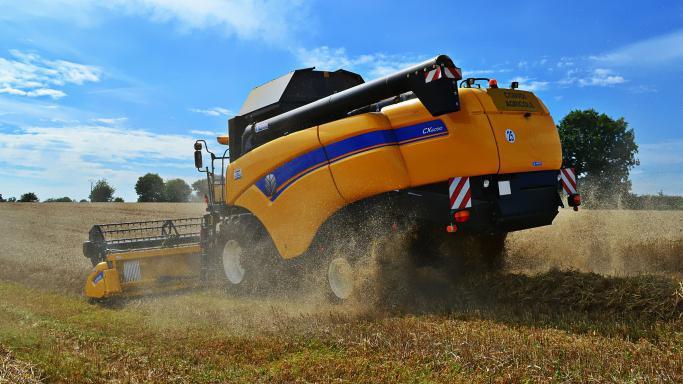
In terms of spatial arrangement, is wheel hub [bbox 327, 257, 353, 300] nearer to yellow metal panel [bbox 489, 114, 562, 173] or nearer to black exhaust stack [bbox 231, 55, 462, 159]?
black exhaust stack [bbox 231, 55, 462, 159]

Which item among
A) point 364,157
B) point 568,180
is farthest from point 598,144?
point 364,157

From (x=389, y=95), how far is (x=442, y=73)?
867 millimetres

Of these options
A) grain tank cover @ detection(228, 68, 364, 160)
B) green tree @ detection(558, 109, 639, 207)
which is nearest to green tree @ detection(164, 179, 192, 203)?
green tree @ detection(558, 109, 639, 207)

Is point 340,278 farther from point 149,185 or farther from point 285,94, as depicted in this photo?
point 149,185

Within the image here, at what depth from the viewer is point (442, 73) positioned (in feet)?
19.2

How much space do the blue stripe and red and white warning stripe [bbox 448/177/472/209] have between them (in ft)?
1.78

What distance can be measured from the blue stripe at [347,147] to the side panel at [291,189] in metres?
0.01

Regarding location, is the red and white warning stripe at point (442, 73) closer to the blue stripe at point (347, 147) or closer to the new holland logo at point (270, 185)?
the blue stripe at point (347, 147)

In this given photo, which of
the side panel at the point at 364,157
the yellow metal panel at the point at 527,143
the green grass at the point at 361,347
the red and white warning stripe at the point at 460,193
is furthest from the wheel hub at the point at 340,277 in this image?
the yellow metal panel at the point at 527,143

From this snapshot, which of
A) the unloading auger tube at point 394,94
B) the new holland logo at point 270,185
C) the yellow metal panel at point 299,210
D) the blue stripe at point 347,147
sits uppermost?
the unloading auger tube at point 394,94

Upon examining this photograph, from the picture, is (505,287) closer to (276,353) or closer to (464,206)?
(464,206)

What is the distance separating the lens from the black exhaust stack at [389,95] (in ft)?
19.3

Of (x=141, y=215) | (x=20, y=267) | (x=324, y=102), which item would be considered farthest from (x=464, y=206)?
(x=141, y=215)

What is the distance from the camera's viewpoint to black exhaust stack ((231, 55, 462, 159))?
5.87 metres
